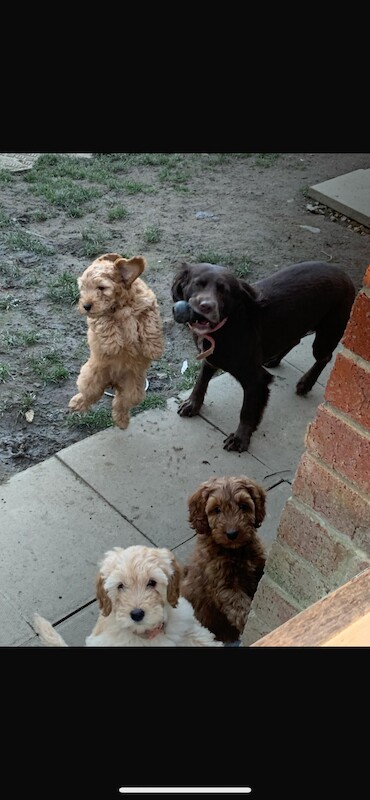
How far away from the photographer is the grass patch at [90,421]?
4176 mm

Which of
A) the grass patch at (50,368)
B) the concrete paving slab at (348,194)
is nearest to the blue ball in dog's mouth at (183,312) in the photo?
the grass patch at (50,368)

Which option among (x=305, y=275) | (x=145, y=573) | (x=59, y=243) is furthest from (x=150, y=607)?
(x=59, y=243)

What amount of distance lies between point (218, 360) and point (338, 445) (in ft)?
6.83

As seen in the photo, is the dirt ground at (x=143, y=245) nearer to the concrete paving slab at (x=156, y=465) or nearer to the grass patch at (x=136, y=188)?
the grass patch at (x=136, y=188)

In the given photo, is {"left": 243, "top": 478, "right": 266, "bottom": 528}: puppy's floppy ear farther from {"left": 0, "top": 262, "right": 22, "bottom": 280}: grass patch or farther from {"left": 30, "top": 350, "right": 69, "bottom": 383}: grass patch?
{"left": 0, "top": 262, "right": 22, "bottom": 280}: grass patch

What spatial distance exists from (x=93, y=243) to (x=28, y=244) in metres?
0.54

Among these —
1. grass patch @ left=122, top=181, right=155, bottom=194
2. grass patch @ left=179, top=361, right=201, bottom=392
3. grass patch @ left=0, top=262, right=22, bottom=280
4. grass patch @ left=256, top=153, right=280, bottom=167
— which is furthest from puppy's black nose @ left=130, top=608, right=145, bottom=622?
grass patch @ left=256, top=153, right=280, bottom=167

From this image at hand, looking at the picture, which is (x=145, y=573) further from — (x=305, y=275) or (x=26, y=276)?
(x=26, y=276)

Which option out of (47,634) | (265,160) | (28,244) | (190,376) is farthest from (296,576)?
(265,160)

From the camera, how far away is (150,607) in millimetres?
2533

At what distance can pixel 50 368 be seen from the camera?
15.0ft

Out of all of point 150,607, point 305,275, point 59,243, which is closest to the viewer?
point 150,607

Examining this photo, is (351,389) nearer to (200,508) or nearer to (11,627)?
(200,508)

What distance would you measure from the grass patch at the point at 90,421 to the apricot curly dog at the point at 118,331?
0.07m
